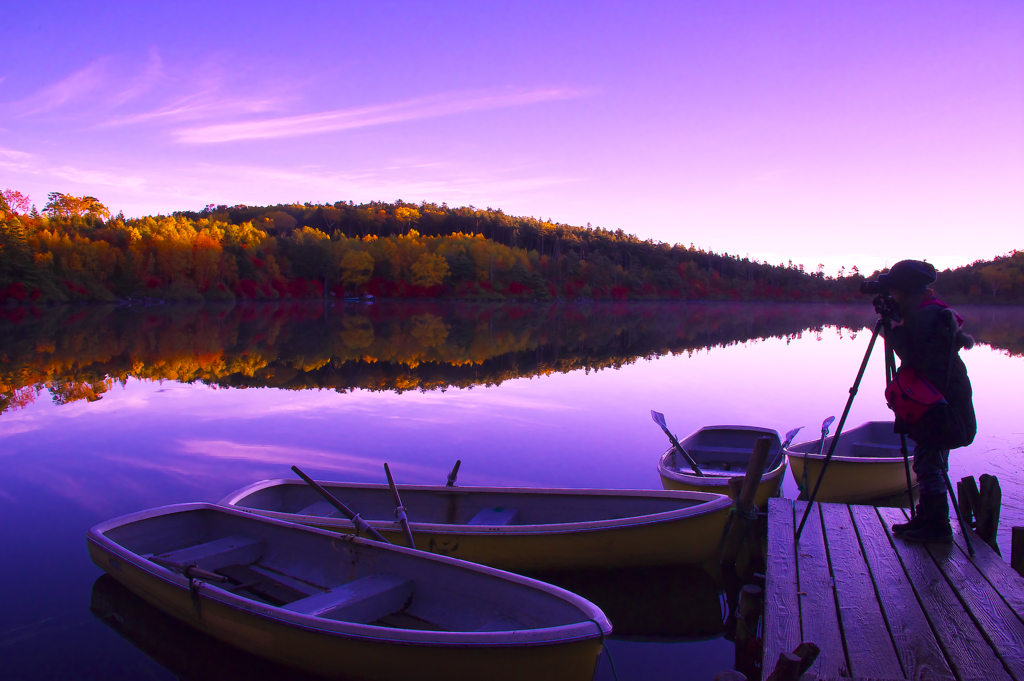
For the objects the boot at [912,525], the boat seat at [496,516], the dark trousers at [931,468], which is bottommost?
the boat seat at [496,516]

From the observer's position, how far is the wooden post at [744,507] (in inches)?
228

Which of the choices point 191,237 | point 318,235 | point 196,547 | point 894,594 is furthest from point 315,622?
point 318,235

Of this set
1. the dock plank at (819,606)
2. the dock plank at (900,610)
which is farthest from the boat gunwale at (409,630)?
the dock plank at (900,610)

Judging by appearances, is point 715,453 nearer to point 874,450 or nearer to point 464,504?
point 874,450

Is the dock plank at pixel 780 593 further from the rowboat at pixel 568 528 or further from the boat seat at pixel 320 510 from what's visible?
the boat seat at pixel 320 510

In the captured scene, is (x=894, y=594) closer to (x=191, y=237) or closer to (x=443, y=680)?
(x=443, y=680)

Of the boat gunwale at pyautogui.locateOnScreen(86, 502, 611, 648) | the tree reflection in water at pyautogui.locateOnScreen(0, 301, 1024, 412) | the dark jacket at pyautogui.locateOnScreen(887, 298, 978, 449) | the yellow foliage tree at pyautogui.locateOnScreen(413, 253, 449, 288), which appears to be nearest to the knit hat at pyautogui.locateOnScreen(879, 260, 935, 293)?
the dark jacket at pyautogui.locateOnScreen(887, 298, 978, 449)

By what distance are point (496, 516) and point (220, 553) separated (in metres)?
2.55

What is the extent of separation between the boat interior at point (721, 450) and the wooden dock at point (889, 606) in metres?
3.23

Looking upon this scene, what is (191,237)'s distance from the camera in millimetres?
77375

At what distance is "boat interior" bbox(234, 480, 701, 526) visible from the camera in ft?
19.7

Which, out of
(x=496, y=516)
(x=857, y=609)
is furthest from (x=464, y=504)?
(x=857, y=609)

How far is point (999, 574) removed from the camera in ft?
13.6

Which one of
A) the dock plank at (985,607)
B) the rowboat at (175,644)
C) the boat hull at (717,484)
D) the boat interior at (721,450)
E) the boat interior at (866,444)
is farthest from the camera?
the boat interior at (866,444)
